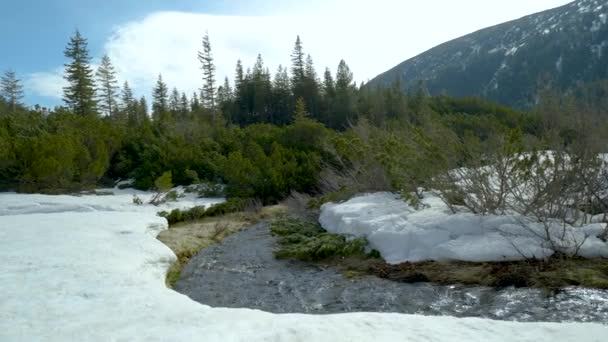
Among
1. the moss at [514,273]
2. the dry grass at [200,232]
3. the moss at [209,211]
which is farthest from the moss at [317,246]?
the moss at [209,211]

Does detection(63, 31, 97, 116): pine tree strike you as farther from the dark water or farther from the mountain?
the mountain

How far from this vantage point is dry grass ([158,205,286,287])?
9.32 metres

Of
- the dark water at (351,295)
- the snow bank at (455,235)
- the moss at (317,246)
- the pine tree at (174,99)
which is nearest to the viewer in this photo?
the dark water at (351,295)

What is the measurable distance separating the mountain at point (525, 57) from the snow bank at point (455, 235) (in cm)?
7546

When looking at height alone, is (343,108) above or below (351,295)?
above

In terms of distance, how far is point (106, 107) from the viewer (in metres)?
47.7

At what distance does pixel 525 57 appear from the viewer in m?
117

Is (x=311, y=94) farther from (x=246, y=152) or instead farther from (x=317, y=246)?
(x=317, y=246)

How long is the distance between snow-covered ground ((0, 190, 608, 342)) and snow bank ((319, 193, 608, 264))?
294cm

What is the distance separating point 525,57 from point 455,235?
125747mm

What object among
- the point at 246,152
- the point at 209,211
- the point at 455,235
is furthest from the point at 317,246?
the point at 246,152

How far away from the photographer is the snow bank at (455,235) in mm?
7461

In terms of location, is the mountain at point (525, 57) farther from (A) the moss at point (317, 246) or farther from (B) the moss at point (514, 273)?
(B) the moss at point (514, 273)

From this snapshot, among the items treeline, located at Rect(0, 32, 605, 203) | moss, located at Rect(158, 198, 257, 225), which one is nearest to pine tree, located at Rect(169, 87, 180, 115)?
treeline, located at Rect(0, 32, 605, 203)
